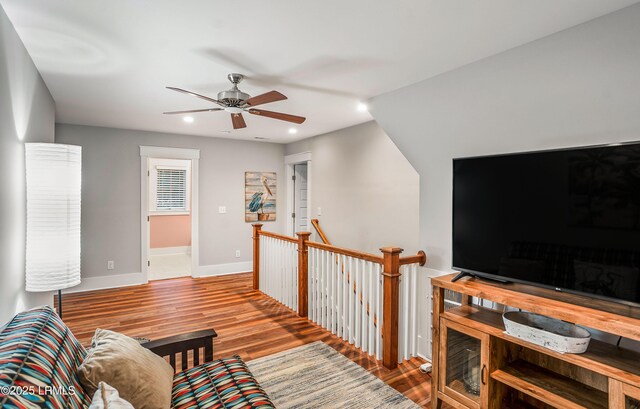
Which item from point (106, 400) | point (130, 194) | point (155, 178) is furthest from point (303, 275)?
point (155, 178)

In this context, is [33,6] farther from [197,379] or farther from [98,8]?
[197,379]

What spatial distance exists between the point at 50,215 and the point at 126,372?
5.00 feet

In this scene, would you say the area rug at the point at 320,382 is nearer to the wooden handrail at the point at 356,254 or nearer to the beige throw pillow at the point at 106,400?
the wooden handrail at the point at 356,254

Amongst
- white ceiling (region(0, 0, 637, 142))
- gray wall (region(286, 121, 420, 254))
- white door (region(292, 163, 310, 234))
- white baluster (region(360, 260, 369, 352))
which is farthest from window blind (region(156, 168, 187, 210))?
white baluster (region(360, 260, 369, 352))

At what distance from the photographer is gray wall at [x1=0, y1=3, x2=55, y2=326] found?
1.87 meters

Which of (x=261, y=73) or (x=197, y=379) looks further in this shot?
(x=261, y=73)

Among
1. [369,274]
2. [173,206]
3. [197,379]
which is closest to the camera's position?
[197,379]

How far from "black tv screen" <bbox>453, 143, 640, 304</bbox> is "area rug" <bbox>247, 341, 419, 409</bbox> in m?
1.12

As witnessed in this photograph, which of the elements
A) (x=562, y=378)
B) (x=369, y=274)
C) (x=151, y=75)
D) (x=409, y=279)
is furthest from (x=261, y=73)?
(x=562, y=378)

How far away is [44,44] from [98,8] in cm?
82

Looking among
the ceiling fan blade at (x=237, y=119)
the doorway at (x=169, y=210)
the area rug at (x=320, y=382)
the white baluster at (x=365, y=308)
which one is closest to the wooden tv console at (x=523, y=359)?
the area rug at (x=320, y=382)

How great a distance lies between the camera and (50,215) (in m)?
2.26

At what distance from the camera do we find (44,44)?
7.59 ft

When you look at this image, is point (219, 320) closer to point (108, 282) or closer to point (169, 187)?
point (108, 282)
